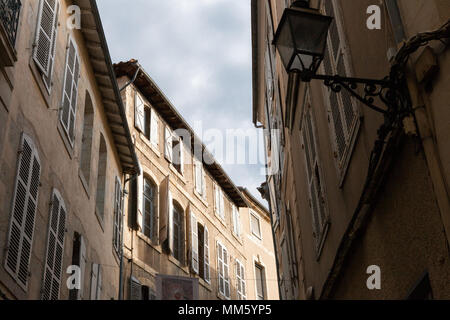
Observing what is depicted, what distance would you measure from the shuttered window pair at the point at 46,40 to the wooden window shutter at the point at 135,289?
6756mm

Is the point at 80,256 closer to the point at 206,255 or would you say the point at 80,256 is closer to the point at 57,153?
the point at 57,153

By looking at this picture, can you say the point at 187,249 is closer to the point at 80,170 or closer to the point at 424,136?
the point at 80,170

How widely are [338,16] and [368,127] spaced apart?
5.12ft

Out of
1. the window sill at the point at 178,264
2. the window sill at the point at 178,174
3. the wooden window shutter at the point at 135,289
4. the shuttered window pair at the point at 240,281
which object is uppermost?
the window sill at the point at 178,174

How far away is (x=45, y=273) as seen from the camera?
25.8 ft

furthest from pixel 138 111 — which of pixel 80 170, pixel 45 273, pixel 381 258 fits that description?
pixel 381 258

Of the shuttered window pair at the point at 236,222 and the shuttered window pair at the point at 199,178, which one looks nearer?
the shuttered window pair at the point at 199,178

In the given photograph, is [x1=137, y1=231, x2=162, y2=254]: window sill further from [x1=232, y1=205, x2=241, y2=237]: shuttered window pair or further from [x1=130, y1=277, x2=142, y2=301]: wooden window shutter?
[x1=232, y1=205, x2=241, y2=237]: shuttered window pair

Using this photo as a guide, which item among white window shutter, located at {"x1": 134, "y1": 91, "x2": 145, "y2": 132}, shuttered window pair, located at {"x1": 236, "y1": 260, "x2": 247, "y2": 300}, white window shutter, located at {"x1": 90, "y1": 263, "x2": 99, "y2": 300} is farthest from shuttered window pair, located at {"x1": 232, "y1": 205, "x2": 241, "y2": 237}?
white window shutter, located at {"x1": 90, "y1": 263, "x2": 99, "y2": 300}

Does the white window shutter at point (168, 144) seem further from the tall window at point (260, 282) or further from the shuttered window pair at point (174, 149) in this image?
the tall window at point (260, 282)

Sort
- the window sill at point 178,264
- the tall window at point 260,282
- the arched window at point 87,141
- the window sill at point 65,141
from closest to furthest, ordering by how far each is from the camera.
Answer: the window sill at point 65,141 → the arched window at point 87,141 → the window sill at point 178,264 → the tall window at point 260,282

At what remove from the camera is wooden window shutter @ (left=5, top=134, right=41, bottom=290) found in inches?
262

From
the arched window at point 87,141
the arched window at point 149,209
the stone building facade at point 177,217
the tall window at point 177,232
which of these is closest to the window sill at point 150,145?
the stone building facade at point 177,217

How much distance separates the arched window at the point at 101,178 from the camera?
1242 centimetres
